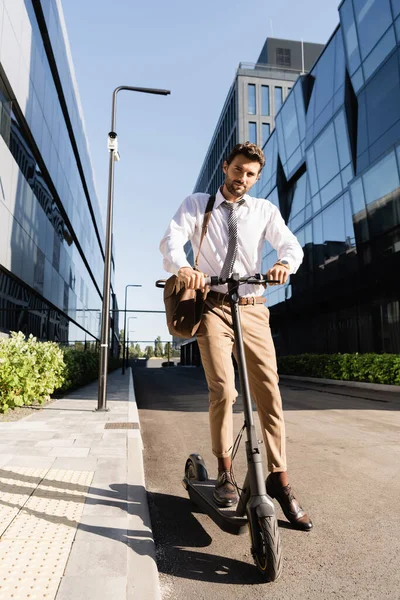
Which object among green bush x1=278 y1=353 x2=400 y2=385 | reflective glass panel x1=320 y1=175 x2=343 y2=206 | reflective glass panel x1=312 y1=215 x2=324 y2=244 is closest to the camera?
green bush x1=278 y1=353 x2=400 y2=385

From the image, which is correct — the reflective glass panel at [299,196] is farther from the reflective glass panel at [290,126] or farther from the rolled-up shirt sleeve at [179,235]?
the rolled-up shirt sleeve at [179,235]

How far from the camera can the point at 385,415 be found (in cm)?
888

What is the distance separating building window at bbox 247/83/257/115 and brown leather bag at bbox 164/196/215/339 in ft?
164

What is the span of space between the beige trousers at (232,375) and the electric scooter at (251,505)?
27 centimetres

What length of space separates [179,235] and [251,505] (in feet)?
5.11

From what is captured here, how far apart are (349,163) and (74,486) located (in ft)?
68.2

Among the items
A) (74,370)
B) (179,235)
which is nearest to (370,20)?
(74,370)

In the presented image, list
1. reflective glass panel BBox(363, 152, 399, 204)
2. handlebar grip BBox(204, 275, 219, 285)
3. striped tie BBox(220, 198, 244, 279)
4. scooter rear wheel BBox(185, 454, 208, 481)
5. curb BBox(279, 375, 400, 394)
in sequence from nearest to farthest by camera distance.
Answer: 1. handlebar grip BBox(204, 275, 219, 285)
2. striped tie BBox(220, 198, 244, 279)
3. scooter rear wheel BBox(185, 454, 208, 481)
4. curb BBox(279, 375, 400, 394)
5. reflective glass panel BBox(363, 152, 399, 204)

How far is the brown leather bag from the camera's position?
2707 mm

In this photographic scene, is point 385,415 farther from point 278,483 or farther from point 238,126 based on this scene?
point 238,126

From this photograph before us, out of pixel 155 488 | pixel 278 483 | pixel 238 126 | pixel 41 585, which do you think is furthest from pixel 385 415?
pixel 238 126

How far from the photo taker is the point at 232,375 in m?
2.77

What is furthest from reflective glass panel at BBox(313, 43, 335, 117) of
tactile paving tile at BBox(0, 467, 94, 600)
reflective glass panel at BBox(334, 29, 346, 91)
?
tactile paving tile at BBox(0, 467, 94, 600)

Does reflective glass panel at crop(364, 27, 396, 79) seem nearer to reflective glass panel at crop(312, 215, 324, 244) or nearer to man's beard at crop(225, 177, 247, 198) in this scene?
reflective glass panel at crop(312, 215, 324, 244)
